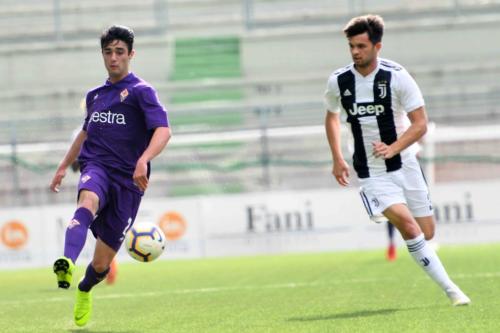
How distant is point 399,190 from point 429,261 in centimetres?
57

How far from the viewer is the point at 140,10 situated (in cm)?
2397

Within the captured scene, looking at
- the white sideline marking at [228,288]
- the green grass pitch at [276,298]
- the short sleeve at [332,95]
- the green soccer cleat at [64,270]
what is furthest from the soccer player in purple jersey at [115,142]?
the white sideline marking at [228,288]

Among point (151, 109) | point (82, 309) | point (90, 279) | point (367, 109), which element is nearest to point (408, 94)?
point (367, 109)

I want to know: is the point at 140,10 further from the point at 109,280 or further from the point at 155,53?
the point at 109,280

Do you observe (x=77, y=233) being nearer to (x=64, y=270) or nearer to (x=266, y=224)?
(x=64, y=270)

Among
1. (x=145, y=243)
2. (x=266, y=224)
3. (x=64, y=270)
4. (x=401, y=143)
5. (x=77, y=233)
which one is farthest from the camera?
(x=266, y=224)

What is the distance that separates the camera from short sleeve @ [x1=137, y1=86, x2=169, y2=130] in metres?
7.34

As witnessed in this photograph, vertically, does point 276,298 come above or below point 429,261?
below

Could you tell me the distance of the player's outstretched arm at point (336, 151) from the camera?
799 centimetres

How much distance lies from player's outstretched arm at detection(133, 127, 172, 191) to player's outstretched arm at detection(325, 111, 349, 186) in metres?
1.41

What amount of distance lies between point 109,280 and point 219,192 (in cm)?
593

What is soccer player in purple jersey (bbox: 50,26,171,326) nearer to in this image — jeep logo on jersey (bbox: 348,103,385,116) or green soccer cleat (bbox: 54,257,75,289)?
green soccer cleat (bbox: 54,257,75,289)

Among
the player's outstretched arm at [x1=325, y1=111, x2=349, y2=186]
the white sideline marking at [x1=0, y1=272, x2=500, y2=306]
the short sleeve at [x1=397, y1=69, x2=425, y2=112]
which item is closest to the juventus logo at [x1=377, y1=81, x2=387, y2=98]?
the short sleeve at [x1=397, y1=69, x2=425, y2=112]

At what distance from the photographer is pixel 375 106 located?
25.9 ft
